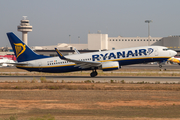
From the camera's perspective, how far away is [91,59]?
43.3 m

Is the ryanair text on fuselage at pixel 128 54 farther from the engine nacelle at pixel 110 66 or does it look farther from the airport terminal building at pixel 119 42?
the airport terminal building at pixel 119 42

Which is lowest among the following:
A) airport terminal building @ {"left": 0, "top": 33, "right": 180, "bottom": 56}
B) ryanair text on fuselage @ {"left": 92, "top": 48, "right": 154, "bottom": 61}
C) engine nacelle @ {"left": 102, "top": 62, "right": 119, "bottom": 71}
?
engine nacelle @ {"left": 102, "top": 62, "right": 119, "bottom": 71}

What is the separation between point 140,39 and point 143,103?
162m

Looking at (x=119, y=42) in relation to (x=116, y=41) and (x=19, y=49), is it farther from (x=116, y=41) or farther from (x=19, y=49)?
(x=19, y=49)

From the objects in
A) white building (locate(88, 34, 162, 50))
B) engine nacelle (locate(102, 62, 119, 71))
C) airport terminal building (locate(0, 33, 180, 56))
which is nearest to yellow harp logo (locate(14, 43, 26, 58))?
engine nacelle (locate(102, 62, 119, 71))

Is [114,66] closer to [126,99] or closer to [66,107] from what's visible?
[126,99]

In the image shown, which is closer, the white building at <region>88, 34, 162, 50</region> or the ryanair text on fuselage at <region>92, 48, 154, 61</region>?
the ryanair text on fuselage at <region>92, 48, 154, 61</region>

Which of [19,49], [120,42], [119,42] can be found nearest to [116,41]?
[119,42]

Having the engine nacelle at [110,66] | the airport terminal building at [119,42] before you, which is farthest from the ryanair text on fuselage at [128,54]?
the airport terminal building at [119,42]

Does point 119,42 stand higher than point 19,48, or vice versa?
point 119,42

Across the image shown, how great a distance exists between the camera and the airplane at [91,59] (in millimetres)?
41969

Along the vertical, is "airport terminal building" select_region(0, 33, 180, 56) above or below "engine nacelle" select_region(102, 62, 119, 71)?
above

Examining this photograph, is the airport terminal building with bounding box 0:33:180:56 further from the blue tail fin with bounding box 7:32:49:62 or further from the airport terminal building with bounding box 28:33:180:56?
the blue tail fin with bounding box 7:32:49:62

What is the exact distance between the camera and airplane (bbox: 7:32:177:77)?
42.0 metres
